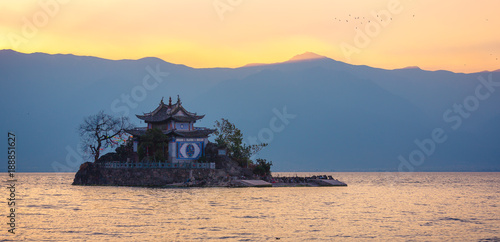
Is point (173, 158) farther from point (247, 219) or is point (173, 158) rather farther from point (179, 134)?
point (247, 219)

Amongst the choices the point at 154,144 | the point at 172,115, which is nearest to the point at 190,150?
the point at 154,144

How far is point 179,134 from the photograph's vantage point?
309 feet

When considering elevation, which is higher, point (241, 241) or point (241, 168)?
point (241, 168)

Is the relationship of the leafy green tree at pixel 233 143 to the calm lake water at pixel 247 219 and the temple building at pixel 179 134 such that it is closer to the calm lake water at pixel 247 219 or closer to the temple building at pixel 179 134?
the temple building at pixel 179 134

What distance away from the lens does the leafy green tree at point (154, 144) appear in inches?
3652

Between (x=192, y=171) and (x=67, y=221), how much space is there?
41696 mm

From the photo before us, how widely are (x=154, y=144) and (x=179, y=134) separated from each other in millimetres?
3894

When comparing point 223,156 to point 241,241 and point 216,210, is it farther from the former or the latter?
point 241,241

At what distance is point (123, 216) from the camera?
52.0 m

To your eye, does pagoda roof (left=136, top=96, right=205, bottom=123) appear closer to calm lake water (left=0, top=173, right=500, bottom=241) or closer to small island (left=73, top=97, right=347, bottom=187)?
small island (left=73, top=97, right=347, bottom=187)

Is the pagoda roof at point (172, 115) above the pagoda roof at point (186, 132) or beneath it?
above

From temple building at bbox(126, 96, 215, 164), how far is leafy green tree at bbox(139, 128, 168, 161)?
40.9 inches

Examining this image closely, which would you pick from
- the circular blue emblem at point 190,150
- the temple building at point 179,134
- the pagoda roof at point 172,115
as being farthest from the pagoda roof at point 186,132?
the pagoda roof at point 172,115

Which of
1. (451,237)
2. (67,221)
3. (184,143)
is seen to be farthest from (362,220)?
(184,143)
